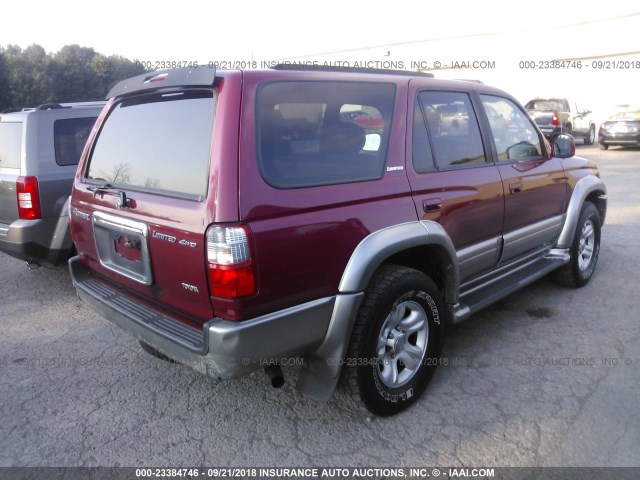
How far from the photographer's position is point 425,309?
3.04 metres

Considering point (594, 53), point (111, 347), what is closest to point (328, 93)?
point (111, 347)

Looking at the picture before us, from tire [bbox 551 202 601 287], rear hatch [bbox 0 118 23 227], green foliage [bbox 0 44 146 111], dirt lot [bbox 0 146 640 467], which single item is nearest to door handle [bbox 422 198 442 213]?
dirt lot [bbox 0 146 640 467]

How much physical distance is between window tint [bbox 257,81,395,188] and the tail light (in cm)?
31

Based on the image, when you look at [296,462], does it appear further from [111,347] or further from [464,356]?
[111,347]

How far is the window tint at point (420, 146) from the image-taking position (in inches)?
119

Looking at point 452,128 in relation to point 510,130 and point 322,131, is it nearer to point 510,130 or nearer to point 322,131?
point 510,130

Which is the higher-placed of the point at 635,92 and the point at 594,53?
the point at 594,53

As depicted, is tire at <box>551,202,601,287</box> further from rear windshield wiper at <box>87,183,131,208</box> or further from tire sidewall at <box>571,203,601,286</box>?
rear windshield wiper at <box>87,183,131,208</box>

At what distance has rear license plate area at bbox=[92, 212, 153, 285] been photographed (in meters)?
2.64

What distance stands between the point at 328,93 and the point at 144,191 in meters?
1.09

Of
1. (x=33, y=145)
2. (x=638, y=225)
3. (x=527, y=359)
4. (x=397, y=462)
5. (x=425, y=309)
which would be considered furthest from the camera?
(x=638, y=225)

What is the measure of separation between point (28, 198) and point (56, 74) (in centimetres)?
2092

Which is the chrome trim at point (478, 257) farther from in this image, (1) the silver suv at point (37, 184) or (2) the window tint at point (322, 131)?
(1) the silver suv at point (37, 184)

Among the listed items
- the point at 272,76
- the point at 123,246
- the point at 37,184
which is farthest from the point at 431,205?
the point at 37,184
